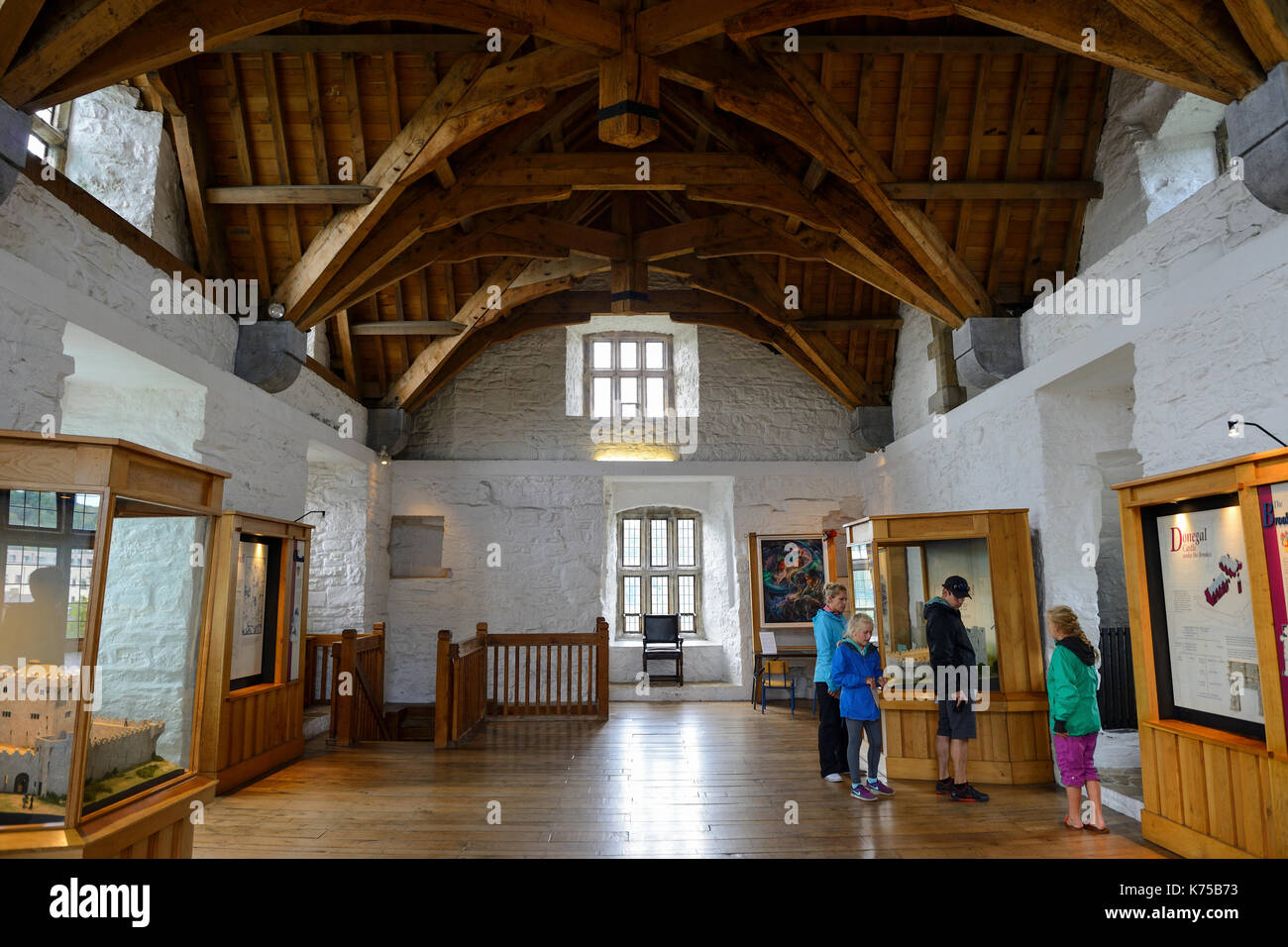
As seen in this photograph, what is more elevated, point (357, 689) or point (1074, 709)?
point (1074, 709)

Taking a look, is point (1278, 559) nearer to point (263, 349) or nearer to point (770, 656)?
point (770, 656)

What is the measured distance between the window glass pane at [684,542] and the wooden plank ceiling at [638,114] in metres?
4.85

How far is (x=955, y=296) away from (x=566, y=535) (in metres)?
6.04

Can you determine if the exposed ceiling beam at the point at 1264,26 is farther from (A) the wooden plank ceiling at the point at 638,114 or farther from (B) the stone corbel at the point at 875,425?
(B) the stone corbel at the point at 875,425

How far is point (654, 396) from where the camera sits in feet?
39.3

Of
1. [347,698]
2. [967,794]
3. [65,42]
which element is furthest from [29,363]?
[967,794]

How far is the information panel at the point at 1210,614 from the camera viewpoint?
13.4ft

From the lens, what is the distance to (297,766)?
691cm

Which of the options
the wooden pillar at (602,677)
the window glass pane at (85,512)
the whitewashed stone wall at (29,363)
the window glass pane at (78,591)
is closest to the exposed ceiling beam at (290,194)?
the whitewashed stone wall at (29,363)

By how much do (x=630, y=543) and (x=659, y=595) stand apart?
3.04 ft

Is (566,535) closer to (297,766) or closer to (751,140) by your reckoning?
(297,766)

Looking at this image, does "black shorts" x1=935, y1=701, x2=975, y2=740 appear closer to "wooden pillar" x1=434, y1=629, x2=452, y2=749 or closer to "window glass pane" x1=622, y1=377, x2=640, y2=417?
"wooden pillar" x1=434, y1=629, x2=452, y2=749

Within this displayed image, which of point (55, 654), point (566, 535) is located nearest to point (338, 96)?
point (55, 654)
